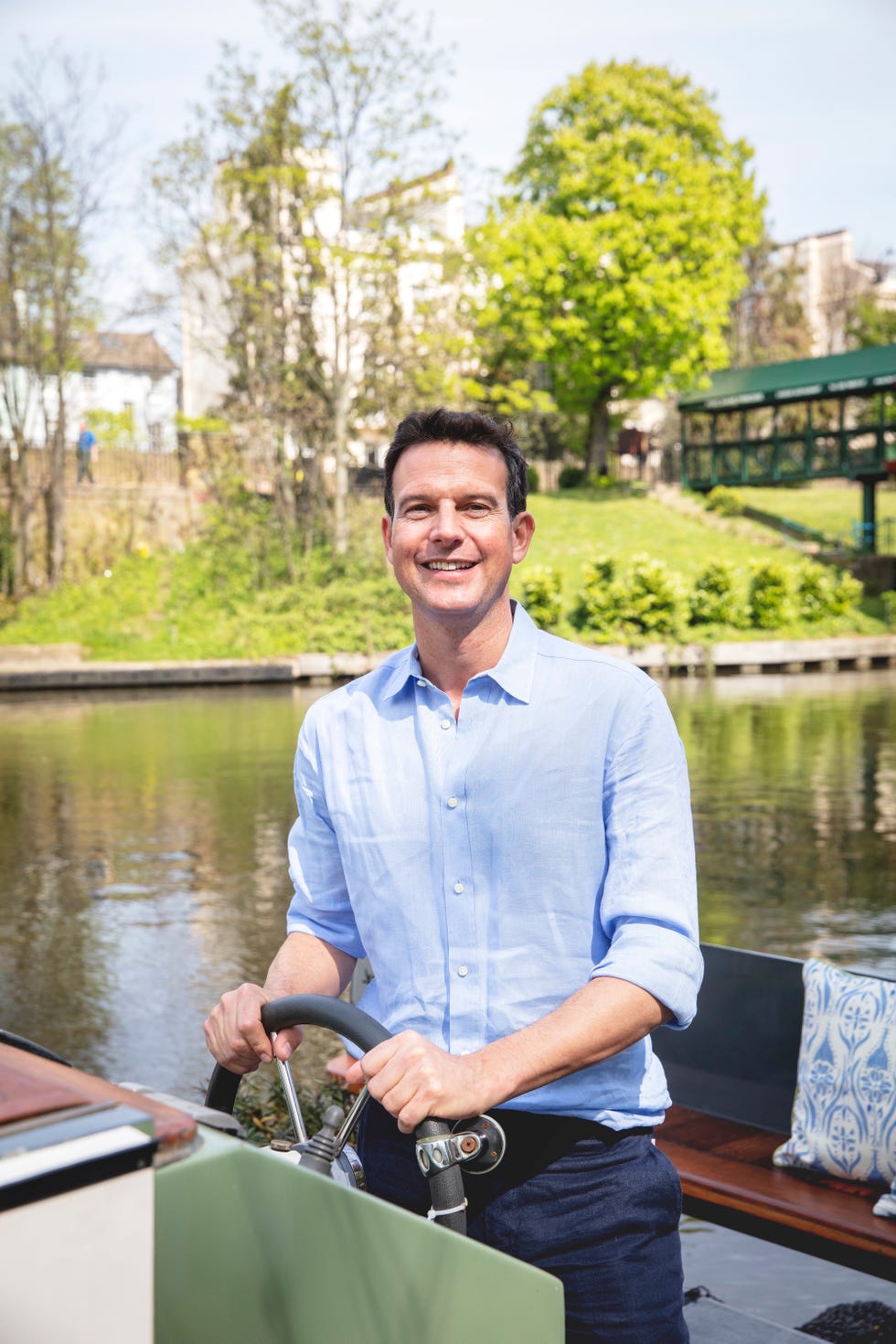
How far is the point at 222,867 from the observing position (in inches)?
440

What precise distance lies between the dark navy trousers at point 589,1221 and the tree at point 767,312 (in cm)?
6488

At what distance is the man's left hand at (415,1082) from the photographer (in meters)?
1.91

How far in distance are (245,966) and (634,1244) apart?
6.19m

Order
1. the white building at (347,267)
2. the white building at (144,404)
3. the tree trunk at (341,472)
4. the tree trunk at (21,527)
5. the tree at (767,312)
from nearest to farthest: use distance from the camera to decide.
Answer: the white building at (347,267)
the tree trunk at (21,527)
the tree trunk at (341,472)
the white building at (144,404)
the tree at (767,312)

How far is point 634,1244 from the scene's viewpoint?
225 centimetres

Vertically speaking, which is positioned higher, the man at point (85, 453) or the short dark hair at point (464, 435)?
the man at point (85, 453)

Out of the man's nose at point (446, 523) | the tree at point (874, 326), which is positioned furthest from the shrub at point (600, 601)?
the tree at point (874, 326)

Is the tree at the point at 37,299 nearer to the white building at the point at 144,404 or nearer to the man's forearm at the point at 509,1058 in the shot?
the white building at the point at 144,404

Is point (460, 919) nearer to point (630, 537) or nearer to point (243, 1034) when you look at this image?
point (243, 1034)

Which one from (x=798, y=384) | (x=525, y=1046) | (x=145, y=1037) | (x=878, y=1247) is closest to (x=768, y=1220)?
(x=878, y=1247)

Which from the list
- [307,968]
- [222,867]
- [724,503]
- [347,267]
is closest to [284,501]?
[347,267]

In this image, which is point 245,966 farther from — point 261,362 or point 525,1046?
point 261,362

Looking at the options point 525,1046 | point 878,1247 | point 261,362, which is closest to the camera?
point 525,1046

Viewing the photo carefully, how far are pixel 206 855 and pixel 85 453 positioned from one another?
24119 mm
